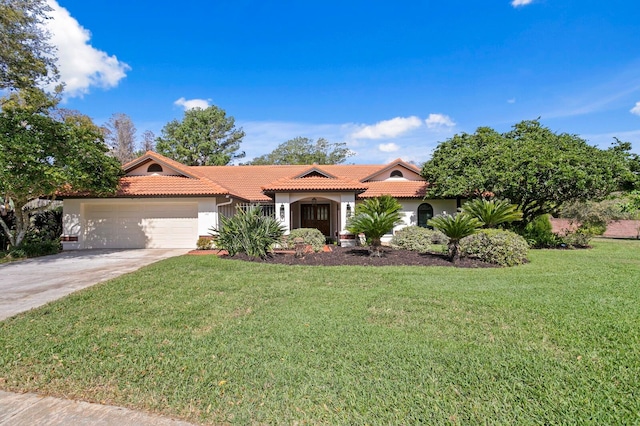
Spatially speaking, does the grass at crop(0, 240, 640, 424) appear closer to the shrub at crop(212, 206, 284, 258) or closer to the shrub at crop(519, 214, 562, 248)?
the shrub at crop(212, 206, 284, 258)

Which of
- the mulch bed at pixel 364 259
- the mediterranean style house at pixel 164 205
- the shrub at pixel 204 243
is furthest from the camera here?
the mediterranean style house at pixel 164 205

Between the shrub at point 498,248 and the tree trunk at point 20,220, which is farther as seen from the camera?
the tree trunk at point 20,220

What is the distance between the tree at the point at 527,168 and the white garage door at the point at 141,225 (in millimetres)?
13924

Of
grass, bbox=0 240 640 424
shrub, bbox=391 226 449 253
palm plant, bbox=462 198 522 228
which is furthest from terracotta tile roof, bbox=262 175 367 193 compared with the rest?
grass, bbox=0 240 640 424

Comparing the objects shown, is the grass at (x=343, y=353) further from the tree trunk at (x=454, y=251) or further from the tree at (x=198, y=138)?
the tree at (x=198, y=138)

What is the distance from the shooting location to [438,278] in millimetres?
8891

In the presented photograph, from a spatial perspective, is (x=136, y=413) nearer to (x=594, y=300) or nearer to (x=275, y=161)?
(x=594, y=300)

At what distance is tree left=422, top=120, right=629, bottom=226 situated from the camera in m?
15.5

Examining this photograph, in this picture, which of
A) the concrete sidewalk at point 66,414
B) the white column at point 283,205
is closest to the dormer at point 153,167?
the white column at point 283,205

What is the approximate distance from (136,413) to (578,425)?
3.90 meters

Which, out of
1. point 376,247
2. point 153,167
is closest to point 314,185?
point 376,247

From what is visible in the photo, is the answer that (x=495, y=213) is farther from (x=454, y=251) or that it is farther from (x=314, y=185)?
(x=314, y=185)

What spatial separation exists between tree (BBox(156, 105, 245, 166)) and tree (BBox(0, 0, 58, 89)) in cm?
1882

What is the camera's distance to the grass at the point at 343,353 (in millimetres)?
3053
